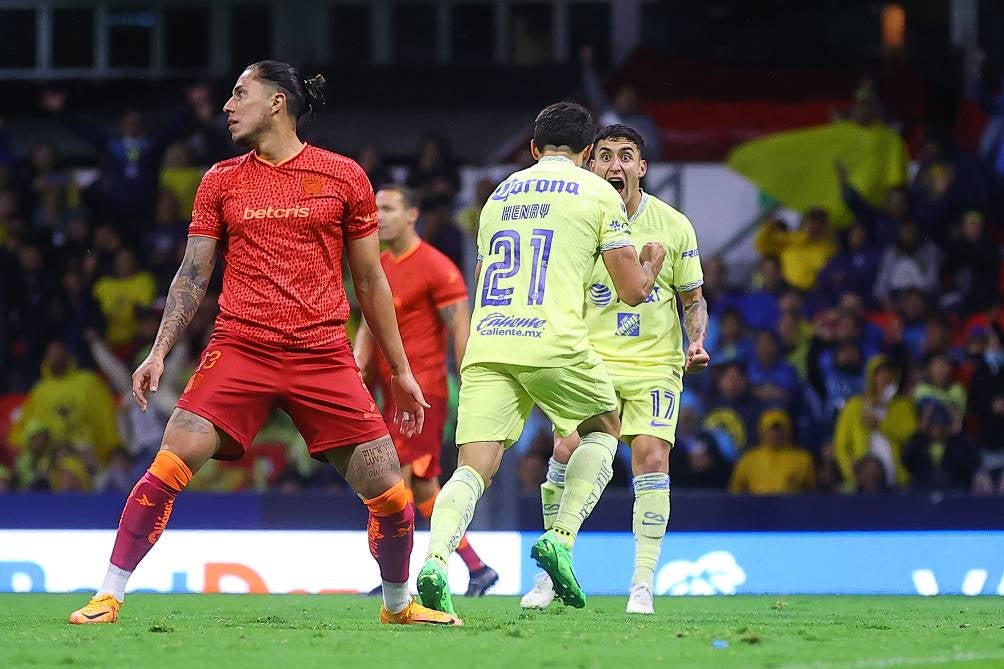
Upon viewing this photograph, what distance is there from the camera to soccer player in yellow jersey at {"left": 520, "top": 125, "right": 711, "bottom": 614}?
777 centimetres

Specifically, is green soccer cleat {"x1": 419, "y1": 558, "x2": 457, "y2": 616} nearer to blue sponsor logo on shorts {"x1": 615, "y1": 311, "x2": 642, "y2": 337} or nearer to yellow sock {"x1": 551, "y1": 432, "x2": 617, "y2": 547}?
yellow sock {"x1": 551, "y1": 432, "x2": 617, "y2": 547}

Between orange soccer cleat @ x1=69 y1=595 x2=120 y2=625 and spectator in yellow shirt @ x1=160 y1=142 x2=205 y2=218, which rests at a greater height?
spectator in yellow shirt @ x1=160 y1=142 x2=205 y2=218

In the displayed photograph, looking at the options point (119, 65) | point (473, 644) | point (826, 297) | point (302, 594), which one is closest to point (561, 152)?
point (473, 644)

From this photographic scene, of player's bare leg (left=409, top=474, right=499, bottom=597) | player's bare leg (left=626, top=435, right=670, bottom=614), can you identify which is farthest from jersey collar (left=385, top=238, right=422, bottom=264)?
player's bare leg (left=626, top=435, right=670, bottom=614)

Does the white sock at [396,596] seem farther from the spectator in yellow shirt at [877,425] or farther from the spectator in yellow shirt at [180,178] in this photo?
the spectator in yellow shirt at [180,178]

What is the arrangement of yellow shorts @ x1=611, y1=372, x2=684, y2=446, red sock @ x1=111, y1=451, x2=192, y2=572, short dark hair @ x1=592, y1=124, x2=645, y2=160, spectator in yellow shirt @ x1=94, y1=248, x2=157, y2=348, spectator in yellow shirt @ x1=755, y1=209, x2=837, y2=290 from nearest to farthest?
red sock @ x1=111, y1=451, x2=192, y2=572
yellow shorts @ x1=611, y1=372, x2=684, y2=446
short dark hair @ x1=592, y1=124, x2=645, y2=160
spectator in yellow shirt @ x1=755, y1=209, x2=837, y2=290
spectator in yellow shirt @ x1=94, y1=248, x2=157, y2=348

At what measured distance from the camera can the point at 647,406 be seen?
782 centimetres

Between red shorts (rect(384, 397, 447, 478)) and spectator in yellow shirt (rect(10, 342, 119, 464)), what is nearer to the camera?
red shorts (rect(384, 397, 447, 478))

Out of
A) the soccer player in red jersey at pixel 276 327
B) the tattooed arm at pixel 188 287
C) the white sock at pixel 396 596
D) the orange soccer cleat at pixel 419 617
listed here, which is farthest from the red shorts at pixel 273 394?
the orange soccer cleat at pixel 419 617

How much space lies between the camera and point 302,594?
33.9 ft

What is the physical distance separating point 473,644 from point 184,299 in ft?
5.77

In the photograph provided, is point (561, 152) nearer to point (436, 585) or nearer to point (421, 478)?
point (436, 585)

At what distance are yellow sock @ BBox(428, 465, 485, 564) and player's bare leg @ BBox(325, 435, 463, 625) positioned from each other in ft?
0.35

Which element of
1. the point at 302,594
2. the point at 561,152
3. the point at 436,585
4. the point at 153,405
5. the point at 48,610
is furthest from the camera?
the point at 153,405
